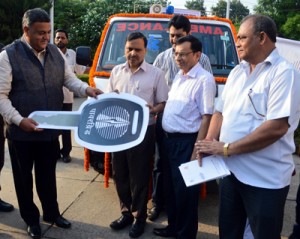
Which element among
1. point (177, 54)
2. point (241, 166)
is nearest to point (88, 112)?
point (177, 54)

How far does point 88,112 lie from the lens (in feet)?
10.9

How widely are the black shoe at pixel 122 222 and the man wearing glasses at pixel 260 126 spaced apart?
5.11ft

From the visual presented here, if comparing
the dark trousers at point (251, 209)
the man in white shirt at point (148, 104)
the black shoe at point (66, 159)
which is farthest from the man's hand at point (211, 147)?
the black shoe at point (66, 159)

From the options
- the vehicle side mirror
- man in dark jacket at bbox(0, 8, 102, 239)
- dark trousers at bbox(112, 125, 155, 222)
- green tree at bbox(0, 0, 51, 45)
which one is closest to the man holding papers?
dark trousers at bbox(112, 125, 155, 222)

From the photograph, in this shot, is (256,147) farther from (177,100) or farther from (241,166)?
(177,100)

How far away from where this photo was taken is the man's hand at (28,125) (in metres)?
3.10

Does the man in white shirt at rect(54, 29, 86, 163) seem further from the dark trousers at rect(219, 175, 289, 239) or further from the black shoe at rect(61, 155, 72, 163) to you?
the dark trousers at rect(219, 175, 289, 239)

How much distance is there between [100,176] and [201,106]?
249cm

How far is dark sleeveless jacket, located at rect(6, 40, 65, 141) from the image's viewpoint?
3184mm

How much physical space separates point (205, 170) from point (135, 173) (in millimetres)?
1100

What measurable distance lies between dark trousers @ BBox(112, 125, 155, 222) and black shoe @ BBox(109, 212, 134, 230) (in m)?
0.07

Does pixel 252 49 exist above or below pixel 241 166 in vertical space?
above

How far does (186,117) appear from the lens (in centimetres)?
305

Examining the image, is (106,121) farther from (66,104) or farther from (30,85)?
(66,104)
